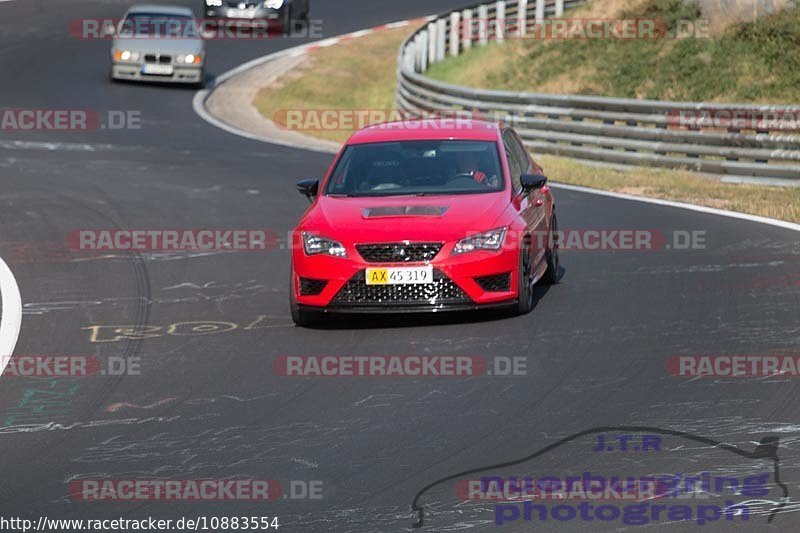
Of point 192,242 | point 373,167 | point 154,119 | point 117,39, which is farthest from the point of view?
point 117,39

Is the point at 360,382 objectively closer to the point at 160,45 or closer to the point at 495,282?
the point at 495,282

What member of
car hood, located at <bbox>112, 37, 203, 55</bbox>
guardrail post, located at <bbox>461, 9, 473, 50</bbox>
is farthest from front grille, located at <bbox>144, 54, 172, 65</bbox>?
guardrail post, located at <bbox>461, 9, 473, 50</bbox>

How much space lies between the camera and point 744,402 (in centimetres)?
891

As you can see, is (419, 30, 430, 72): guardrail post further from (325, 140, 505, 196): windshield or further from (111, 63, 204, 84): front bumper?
(325, 140, 505, 196): windshield

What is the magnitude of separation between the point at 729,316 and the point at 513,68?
2358 centimetres

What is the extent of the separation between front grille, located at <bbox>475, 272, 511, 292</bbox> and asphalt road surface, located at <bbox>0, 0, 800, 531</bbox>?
1.01 feet

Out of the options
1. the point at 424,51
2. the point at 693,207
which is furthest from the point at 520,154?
the point at 424,51

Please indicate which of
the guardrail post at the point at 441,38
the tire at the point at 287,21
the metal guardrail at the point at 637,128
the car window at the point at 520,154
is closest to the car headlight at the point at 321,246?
the car window at the point at 520,154

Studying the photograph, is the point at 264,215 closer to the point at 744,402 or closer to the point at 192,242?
the point at 192,242

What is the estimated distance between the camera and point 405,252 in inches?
455

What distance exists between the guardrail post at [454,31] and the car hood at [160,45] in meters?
6.73

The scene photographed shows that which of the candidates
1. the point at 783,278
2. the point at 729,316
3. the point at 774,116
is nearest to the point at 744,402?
the point at 729,316

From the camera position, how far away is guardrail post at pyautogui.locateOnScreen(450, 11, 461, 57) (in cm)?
3781

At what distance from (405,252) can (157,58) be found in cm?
2338
